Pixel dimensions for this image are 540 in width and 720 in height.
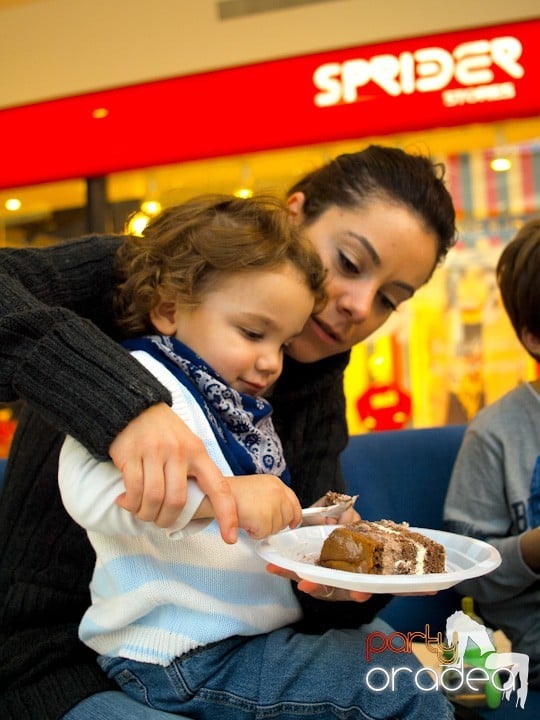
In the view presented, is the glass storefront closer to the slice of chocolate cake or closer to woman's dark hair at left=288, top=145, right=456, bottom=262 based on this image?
woman's dark hair at left=288, top=145, right=456, bottom=262

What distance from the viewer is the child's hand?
684mm

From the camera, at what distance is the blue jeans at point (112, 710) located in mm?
794

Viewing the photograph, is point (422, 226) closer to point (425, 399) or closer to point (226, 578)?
point (226, 578)

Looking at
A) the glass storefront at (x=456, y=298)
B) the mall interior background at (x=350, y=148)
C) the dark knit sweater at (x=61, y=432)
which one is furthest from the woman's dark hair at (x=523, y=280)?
the glass storefront at (x=456, y=298)

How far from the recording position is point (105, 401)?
70 cm

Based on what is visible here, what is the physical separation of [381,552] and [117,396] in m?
0.26

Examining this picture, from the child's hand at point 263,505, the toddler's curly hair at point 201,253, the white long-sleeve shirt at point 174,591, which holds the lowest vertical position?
the white long-sleeve shirt at point 174,591

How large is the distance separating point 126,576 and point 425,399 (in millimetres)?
2798

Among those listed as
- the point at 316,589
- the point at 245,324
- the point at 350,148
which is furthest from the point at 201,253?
the point at 350,148

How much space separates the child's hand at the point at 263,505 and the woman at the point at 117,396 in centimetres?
2

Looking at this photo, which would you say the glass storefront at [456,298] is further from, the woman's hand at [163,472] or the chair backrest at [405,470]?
the woman's hand at [163,472]

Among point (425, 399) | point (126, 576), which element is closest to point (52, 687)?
point (126, 576)

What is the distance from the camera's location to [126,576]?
2.70 feet

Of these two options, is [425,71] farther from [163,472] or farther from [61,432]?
[163,472]
